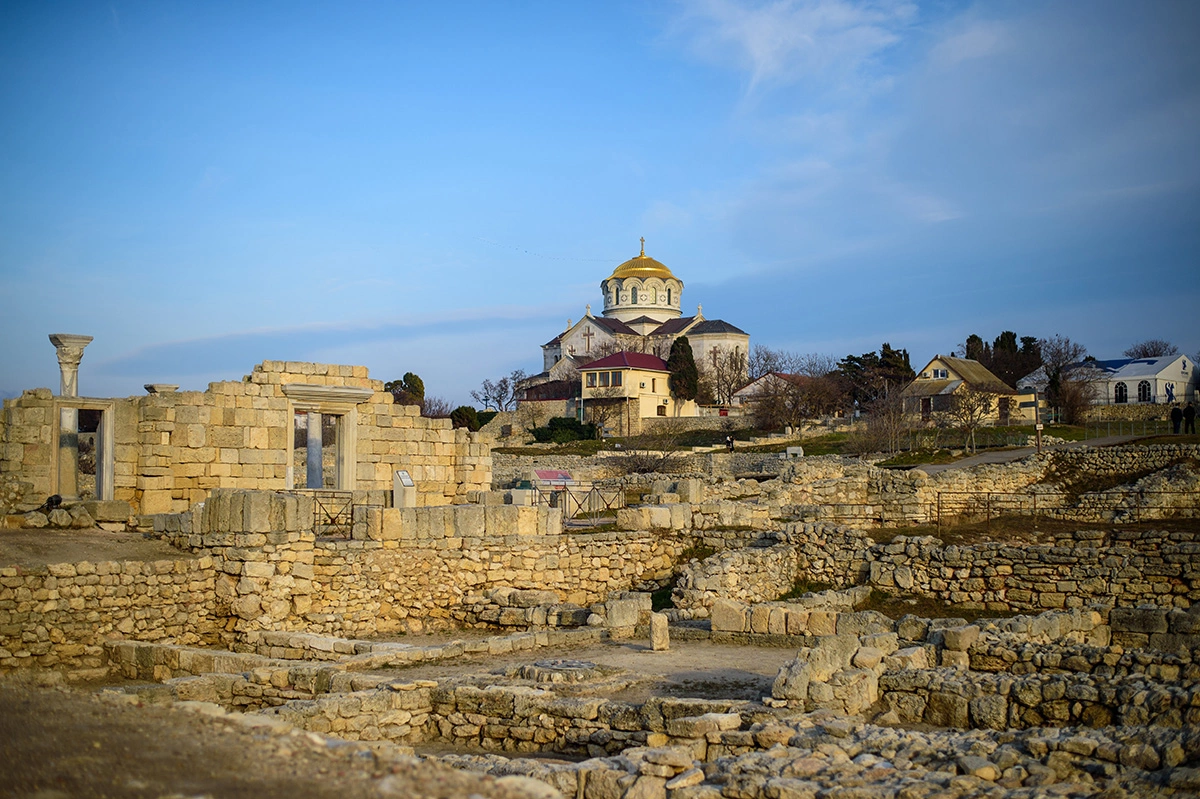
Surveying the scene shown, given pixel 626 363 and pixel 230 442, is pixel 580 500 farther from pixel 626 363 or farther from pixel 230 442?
pixel 626 363

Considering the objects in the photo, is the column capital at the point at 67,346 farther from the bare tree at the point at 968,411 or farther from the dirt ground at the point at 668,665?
the bare tree at the point at 968,411

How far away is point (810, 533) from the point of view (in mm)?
18516

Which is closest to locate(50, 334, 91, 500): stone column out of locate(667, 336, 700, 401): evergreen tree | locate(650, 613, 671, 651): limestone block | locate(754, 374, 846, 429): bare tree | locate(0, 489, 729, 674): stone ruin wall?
locate(0, 489, 729, 674): stone ruin wall

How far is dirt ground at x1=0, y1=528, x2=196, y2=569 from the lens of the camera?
13.0m

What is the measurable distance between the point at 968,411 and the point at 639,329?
55041mm

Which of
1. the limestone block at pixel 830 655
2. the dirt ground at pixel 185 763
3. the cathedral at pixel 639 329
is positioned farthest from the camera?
the cathedral at pixel 639 329

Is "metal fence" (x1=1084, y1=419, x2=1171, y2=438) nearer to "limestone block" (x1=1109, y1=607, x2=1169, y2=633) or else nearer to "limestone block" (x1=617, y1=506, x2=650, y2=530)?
"limestone block" (x1=617, y1=506, x2=650, y2=530)

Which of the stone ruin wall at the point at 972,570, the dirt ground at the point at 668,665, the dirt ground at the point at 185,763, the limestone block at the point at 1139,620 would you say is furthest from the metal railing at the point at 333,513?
the limestone block at the point at 1139,620

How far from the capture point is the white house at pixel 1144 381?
68.4 meters

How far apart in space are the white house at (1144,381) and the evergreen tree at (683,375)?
25529mm

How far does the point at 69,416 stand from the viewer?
17.7 m

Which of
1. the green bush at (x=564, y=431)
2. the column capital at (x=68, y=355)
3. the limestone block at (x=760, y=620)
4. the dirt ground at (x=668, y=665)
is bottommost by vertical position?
the dirt ground at (x=668, y=665)

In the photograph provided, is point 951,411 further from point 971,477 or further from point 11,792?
point 11,792

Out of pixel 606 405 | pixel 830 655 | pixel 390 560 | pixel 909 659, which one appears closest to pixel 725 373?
pixel 606 405
